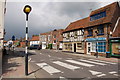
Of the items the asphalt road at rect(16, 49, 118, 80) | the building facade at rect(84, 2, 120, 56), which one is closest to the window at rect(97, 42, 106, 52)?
the building facade at rect(84, 2, 120, 56)

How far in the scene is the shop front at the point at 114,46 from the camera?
1720 cm

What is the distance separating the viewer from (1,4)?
1372 cm

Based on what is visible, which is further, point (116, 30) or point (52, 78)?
point (116, 30)

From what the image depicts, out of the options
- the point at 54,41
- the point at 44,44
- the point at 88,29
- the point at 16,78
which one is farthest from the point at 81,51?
the point at 44,44

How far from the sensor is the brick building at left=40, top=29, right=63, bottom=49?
4543 centimetres

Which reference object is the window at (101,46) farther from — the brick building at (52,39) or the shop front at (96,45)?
the brick building at (52,39)

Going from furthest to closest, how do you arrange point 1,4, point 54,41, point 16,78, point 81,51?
point 54,41, point 81,51, point 1,4, point 16,78

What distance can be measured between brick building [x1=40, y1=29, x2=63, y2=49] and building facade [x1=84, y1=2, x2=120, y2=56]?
20.8 m

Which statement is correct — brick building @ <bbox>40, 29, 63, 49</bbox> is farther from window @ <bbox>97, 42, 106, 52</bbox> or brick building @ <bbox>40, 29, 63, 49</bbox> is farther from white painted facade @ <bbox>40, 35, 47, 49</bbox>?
window @ <bbox>97, 42, 106, 52</bbox>

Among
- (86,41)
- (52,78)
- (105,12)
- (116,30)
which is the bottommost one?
(52,78)

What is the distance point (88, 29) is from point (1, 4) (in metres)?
16.6

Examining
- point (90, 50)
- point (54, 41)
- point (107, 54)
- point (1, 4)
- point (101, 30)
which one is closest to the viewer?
point (1, 4)

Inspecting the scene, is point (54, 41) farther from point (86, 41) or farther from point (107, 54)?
point (107, 54)

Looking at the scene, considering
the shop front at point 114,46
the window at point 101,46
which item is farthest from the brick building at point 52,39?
the shop front at point 114,46
